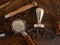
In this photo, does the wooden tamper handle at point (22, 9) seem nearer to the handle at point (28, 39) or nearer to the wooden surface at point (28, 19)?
the wooden surface at point (28, 19)

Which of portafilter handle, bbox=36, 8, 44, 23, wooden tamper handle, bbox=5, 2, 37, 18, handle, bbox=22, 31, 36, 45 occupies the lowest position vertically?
handle, bbox=22, 31, 36, 45

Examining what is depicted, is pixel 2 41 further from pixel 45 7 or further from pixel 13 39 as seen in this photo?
pixel 45 7

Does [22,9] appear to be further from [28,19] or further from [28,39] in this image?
[28,39]

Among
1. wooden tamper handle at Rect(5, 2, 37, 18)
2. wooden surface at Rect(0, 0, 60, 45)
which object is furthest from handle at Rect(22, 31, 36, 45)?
wooden tamper handle at Rect(5, 2, 37, 18)

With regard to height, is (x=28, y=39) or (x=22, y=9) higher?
(x=22, y=9)

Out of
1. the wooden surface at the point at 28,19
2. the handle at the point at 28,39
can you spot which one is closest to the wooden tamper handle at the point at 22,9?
the wooden surface at the point at 28,19

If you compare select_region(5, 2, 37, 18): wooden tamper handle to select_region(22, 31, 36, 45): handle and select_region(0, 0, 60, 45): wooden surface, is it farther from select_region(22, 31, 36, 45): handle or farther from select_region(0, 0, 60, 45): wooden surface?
select_region(22, 31, 36, 45): handle

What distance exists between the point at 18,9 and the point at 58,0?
269mm

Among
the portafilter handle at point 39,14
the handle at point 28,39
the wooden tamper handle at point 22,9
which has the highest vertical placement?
the wooden tamper handle at point 22,9

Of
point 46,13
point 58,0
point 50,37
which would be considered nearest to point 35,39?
point 50,37

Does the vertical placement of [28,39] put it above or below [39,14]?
below

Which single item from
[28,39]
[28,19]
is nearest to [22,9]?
[28,19]

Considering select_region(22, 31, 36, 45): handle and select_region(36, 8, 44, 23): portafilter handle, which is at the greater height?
select_region(36, 8, 44, 23): portafilter handle

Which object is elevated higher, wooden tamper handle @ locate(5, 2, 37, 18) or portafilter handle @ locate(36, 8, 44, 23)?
wooden tamper handle @ locate(5, 2, 37, 18)
